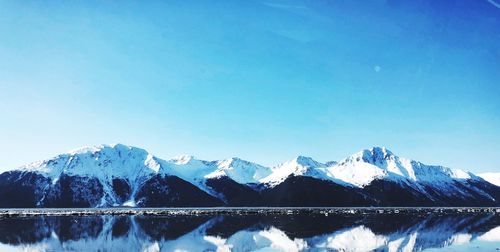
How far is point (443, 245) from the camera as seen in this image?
184 ft

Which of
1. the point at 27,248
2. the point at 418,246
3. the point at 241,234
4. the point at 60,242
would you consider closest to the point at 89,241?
the point at 60,242

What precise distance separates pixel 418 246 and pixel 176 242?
29060mm

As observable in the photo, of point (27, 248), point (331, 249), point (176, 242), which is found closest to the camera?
point (331, 249)

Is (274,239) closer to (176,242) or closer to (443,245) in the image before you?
(176,242)

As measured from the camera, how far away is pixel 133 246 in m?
58.3

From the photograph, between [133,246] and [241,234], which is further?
[241,234]

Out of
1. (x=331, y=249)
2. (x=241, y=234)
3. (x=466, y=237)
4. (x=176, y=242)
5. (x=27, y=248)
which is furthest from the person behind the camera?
(x=241, y=234)

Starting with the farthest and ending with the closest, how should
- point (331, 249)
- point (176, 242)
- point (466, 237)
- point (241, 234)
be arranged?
1. point (241, 234)
2. point (466, 237)
3. point (176, 242)
4. point (331, 249)

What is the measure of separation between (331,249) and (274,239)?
13.1m

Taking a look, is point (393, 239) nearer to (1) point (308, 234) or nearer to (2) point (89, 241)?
(1) point (308, 234)

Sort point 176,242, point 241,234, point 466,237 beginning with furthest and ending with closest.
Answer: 1. point 241,234
2. point 466,237
3. point 176,242

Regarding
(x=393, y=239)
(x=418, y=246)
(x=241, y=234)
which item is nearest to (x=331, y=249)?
(x=418, y=246)

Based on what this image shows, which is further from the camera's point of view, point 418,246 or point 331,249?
point 418,246

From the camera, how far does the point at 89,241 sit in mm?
64875
